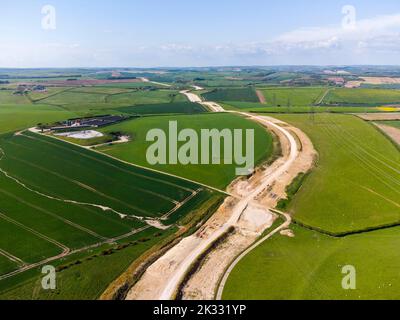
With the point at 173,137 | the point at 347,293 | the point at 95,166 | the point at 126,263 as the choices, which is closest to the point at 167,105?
the point at 173,137

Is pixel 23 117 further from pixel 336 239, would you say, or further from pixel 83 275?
pixel 336 239

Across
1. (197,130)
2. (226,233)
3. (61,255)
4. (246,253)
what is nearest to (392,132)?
(197,130)

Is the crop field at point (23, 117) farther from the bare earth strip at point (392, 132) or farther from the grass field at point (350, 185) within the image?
the bare earth strip at point (392, 132)

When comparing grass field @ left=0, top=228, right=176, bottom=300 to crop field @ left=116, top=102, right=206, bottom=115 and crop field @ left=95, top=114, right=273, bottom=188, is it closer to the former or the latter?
crop field @ left=95, top=114, right=273, bottom=188

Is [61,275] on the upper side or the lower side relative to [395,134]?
lower

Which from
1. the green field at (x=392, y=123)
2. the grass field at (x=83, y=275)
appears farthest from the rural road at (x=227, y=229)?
the green field at (x=392, y=123)

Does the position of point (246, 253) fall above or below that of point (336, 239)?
below

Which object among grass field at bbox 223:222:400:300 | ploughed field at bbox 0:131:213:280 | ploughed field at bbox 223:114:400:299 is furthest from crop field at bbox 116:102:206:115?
grass field at bbox 223:222:400:300
